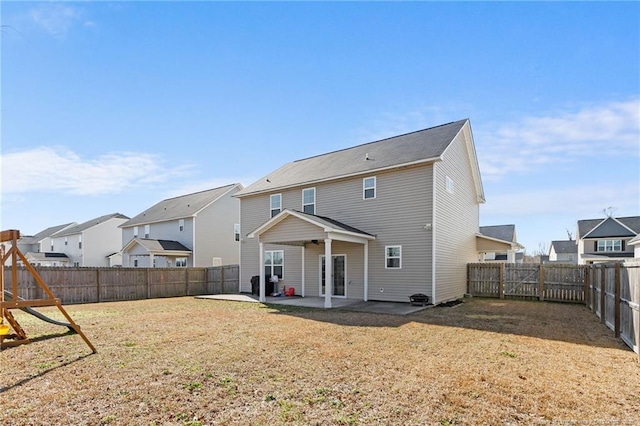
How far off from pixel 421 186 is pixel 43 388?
40.1 feet

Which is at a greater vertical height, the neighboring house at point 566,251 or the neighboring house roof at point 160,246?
the neighboring house roof at point 160,246

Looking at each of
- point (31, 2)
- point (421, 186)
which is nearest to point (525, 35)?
point (421, 186)

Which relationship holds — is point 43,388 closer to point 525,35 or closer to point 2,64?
point 2,64

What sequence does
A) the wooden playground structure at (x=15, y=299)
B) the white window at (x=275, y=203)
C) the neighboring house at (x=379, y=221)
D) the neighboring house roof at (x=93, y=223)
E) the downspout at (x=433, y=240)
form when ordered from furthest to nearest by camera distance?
1. the neighboring house roof at (x=93, y=223)
2. the white window at (x=275, y=203)
3. the neighboring house at (x=379, y=221)
4. the downspout at (x=433, y=240)
5. the wooden playground structure at (x=15, y=299)

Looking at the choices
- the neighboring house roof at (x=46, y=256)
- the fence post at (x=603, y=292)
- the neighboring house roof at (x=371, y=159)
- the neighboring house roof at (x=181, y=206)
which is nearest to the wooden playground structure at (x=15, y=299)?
the neighboring house roof at (x=371, y=159)

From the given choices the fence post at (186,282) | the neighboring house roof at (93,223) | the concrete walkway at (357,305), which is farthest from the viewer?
the neighboring house roof at (93,223)

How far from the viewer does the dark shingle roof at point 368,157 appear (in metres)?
14.5

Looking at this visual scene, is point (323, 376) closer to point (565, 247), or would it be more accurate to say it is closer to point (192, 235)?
point (192, 235)

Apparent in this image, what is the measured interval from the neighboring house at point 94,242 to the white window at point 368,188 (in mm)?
29500

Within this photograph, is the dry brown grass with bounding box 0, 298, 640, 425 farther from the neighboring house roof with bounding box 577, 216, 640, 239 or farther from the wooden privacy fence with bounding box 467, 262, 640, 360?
the neighboring house roof with bounding box 577, 216, 640, 239

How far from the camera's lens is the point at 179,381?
16.4 ft

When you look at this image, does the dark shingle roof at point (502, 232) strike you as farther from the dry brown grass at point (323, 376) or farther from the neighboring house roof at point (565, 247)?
the dry brown grass at point (323, 376)

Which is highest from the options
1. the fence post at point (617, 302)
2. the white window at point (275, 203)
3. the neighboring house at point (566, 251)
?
the white window at point (275, 203)

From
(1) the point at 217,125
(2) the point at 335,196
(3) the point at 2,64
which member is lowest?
(2) the point at 335,196
